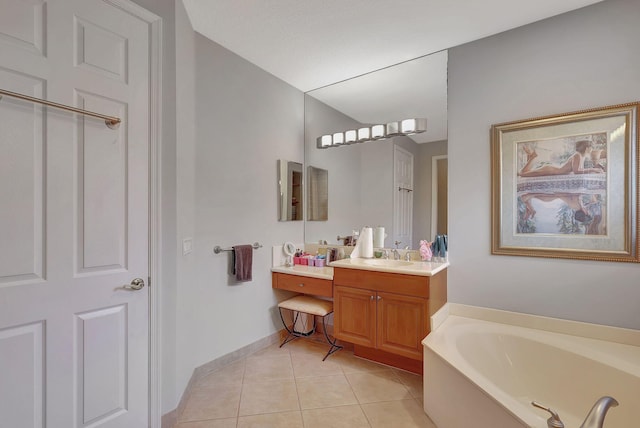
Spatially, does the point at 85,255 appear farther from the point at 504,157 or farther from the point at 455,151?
the point at 504,157

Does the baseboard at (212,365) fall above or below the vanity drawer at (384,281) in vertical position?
below

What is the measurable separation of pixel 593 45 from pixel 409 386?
269 centimetres

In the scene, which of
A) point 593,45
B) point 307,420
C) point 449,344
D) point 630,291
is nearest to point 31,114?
point 307,420

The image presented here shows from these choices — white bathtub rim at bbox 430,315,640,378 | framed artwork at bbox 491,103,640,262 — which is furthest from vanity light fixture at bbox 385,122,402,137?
white bathtub rim at bbox 430,315,640,378

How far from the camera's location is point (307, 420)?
1781 millimetres

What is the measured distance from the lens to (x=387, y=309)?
222cm

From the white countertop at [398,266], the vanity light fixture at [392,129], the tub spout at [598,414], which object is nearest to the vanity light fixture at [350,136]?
the vanity light fixture at [392,129]

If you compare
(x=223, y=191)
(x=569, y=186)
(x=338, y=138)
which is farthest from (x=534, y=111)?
(x=223, y=191)

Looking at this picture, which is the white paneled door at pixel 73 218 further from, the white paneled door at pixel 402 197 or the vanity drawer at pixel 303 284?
the white paneled door at pixel 402 197

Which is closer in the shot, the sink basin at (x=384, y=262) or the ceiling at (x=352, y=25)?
the ceiling at (x=352, y=25)

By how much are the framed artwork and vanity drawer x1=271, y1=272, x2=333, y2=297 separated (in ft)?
4.62

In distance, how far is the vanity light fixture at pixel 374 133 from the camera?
260 cm

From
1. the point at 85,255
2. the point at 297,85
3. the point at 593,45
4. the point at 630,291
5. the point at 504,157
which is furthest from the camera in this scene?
the point at 297,85

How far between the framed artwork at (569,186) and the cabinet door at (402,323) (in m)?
0.78
